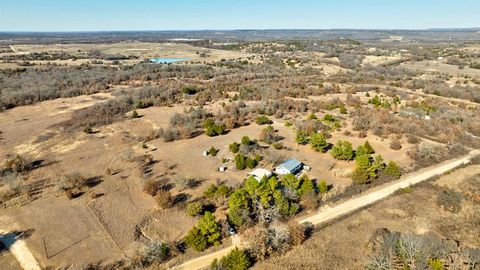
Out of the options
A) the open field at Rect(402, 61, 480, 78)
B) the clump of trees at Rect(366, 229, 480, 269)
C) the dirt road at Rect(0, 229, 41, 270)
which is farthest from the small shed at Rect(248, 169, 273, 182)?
the open field at Rect(402, 61, 480, 78)

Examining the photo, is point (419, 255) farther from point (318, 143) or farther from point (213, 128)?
point (213, 128)

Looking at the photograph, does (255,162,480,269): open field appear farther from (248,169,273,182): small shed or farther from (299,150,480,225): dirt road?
(248,169,273,182): small shed

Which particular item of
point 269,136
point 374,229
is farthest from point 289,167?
point 374,229

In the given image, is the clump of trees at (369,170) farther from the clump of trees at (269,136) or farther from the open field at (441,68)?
the open field at (441,68)

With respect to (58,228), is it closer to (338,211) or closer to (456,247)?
(338,211)

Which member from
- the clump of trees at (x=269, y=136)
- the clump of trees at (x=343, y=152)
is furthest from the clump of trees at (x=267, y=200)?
the clump of trees at (x=269, y=136)

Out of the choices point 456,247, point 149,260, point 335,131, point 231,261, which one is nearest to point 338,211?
point 456,247
